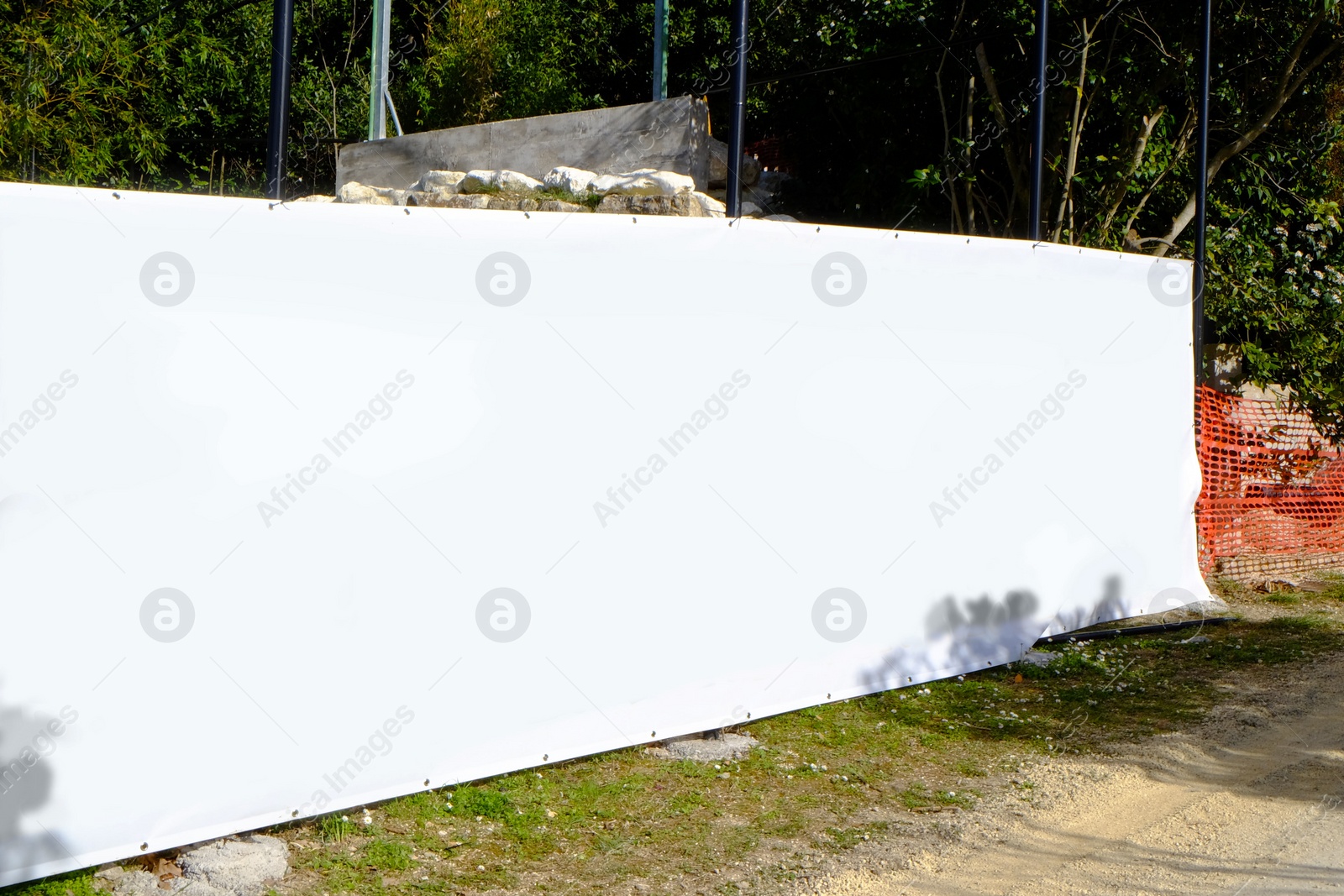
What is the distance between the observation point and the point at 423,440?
376 cm

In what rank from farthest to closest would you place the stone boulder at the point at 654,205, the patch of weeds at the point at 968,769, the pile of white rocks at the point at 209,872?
the stone boulder at the point at 654,205 → the patch of weeds at the point at 968,769 → the pile of white rocks at the point at 209,872

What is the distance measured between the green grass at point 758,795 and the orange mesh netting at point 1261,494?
2620mm

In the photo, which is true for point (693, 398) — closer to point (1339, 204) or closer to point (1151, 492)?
point (1151, 492)

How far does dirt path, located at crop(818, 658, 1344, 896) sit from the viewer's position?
362 cm

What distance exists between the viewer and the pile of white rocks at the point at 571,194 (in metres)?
9.35

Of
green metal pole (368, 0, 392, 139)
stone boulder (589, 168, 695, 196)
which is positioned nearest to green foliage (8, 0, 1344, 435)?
green metal pole (368, 0, 392, 139)

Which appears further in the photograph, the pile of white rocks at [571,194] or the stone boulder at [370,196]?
the stone boulder at [370,196]

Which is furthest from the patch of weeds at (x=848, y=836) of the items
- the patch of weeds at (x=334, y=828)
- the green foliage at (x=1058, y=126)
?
the green foliage at (x=1058, y=126)

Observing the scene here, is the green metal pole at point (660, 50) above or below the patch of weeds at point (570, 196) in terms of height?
above

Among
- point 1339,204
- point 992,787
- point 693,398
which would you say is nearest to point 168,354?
point 693,398

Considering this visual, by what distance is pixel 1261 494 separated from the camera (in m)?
8.84

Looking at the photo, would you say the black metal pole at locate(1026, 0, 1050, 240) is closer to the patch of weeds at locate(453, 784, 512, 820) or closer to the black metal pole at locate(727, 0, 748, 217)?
the black metal pole at locate(727, 0, 748, 217)

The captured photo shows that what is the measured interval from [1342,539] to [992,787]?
6.46m

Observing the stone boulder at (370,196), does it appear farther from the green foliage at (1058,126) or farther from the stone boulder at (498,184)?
the green foliage at (1058,126)
